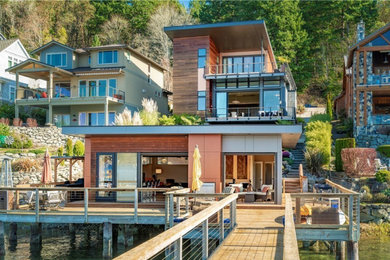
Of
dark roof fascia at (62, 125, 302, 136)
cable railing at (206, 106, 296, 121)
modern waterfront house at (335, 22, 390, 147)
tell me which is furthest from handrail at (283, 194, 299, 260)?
modern waterfront house at (335, 22, 390, 147)

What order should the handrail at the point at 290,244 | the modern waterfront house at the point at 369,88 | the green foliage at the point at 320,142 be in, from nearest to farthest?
the handrail at the point at 290,244 → the green foliage at the point at 320,142 → the modern waterfront house at the point at 369,88

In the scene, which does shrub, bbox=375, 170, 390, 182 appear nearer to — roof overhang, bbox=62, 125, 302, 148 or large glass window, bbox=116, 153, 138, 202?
roof overhang, bbox=62, 125, 302, 148

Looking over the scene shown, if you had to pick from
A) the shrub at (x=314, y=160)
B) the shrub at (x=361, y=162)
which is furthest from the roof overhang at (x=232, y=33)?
the shrub at (x=361, y=162)

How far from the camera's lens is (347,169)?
23969 mm

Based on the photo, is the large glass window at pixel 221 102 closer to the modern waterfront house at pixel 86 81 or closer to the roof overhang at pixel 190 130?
the modern waterfront house at pixel 86 81

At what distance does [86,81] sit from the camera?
37.5m

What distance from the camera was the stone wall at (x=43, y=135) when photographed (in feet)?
112

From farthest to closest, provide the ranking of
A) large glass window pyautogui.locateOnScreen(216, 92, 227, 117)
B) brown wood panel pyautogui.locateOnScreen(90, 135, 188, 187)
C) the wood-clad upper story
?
large glass window pyautogui.locateOnScreen(216, 92, 227, 117) < the wood-clad upper story < brown wood panel pyautogui.locateOnScreen(90, 135, 188, 187)

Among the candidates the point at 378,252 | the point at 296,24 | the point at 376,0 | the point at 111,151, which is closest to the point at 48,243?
the point at 111,151

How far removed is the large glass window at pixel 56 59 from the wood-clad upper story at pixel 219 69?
11104mm

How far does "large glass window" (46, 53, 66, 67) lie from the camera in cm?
3903

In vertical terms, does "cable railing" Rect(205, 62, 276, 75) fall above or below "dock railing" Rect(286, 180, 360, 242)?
above

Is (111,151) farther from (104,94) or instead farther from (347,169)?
(104,94)

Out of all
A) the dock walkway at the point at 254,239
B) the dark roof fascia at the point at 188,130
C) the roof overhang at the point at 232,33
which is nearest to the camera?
the dock walkway at the point at 254,239
